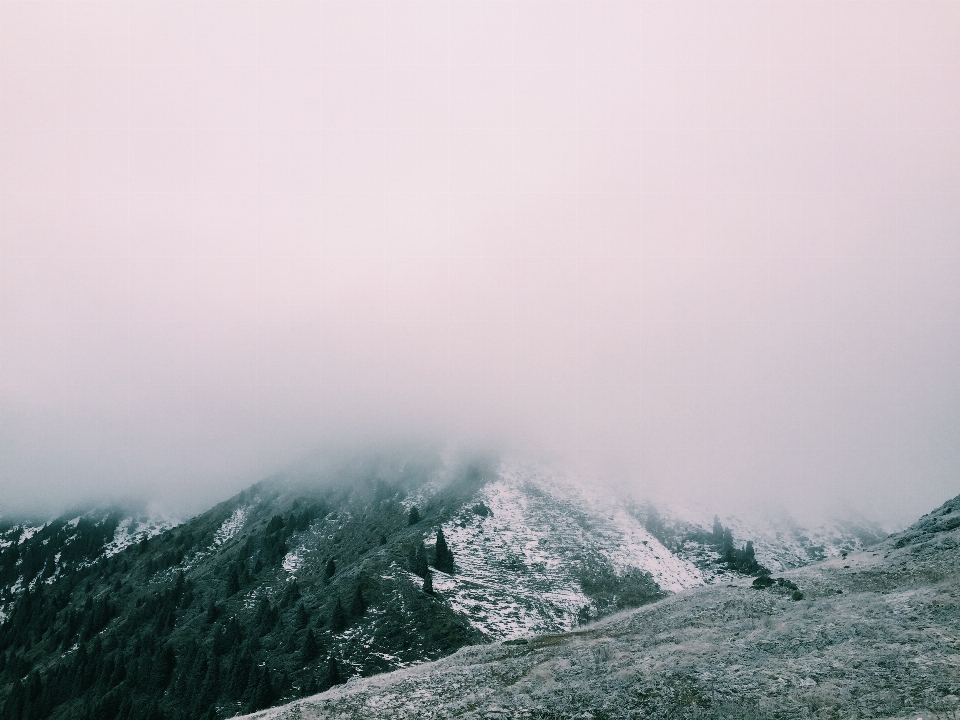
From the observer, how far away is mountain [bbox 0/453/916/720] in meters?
67.2

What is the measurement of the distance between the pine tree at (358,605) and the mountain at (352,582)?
0.41 meters

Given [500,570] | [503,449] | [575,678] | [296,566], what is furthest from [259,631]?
[503,449]

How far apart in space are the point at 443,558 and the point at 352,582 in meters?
15.6

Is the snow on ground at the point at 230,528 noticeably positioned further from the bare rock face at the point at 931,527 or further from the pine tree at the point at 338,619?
the bare rock face at the point at 931,527

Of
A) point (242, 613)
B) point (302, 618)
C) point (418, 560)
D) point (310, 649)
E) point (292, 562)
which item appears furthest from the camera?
point (292, 562)

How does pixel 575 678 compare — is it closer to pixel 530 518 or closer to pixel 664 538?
pixel 530 518

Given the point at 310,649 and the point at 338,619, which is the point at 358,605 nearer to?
the point at 338,619

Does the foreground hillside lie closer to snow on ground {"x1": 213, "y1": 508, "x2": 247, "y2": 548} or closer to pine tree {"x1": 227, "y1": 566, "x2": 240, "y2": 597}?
pine tree {"x1": 227, "y1": 566, "x2": 240, "y2": 597}

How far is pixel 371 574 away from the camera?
80.5m

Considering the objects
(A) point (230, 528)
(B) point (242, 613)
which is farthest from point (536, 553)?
(A) point (230, 528)

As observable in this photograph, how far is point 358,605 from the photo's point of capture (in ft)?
236

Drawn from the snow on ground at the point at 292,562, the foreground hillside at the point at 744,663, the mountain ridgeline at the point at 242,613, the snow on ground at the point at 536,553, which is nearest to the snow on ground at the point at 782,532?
the snow on ground at the point at 536,553

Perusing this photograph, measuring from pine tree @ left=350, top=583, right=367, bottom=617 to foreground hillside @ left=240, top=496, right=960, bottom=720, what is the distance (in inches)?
1356

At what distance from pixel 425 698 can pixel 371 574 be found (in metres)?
53.5
